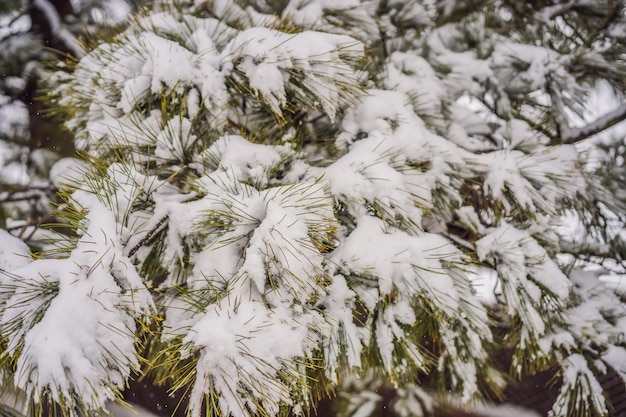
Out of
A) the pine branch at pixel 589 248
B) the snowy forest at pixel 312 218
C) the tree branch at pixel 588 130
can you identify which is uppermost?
the snowy forest at pixel 312 218

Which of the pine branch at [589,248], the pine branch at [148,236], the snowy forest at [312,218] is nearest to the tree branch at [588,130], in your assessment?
the snowy forest at [312,218]

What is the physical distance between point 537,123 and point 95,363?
122 cm

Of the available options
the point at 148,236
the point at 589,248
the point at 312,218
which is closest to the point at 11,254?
the point at 148,236

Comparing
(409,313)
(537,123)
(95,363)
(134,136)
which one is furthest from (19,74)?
(537,123)

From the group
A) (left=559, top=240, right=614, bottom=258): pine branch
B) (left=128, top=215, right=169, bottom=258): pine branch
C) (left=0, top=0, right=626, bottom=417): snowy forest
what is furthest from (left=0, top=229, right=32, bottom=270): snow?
(left=559, top=240, right=614, bottom=258): pine branch

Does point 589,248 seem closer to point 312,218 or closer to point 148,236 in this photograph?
point 312,218

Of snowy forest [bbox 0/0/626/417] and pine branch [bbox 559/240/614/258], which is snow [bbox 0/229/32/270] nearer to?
snowy forest [bbox 0/0/626/417]

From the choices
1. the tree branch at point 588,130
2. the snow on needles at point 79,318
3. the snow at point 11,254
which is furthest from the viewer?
the tree branch at point 588,130

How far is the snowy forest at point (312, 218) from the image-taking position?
51cm

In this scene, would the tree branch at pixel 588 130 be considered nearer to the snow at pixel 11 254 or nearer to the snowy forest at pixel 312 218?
the snowy forest at pixel 312 218

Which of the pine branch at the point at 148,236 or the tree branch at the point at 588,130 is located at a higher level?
the pine branch at the point at 148,236

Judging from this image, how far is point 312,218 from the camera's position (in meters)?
0.55

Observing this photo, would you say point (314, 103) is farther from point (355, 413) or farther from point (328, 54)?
point (355, 413)

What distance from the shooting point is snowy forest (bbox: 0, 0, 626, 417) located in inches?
20.0
